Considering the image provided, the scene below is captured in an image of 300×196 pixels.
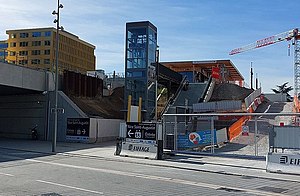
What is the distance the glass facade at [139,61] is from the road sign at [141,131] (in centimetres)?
1781

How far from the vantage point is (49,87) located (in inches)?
1523

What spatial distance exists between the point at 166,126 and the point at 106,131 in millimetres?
12899

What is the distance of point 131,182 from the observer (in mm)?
12727

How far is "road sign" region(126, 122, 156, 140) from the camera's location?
71.0 feet

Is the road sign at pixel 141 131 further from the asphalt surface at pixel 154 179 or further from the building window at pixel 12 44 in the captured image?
the building window at pixel 12 44

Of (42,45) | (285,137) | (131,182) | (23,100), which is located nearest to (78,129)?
(23,100)

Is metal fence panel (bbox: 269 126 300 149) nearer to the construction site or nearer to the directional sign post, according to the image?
the construction site

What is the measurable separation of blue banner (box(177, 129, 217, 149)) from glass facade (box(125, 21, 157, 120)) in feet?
58.6

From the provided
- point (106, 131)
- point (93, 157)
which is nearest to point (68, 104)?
point (106, 131)

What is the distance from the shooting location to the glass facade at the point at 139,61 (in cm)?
4116

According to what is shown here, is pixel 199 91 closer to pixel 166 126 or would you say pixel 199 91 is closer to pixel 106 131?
pixel 106 131

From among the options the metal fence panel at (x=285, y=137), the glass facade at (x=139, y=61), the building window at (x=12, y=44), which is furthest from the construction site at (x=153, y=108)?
the building window at (x=12, y=44)

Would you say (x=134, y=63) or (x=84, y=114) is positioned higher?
(x=134, y=63)

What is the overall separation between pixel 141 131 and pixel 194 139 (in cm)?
322
